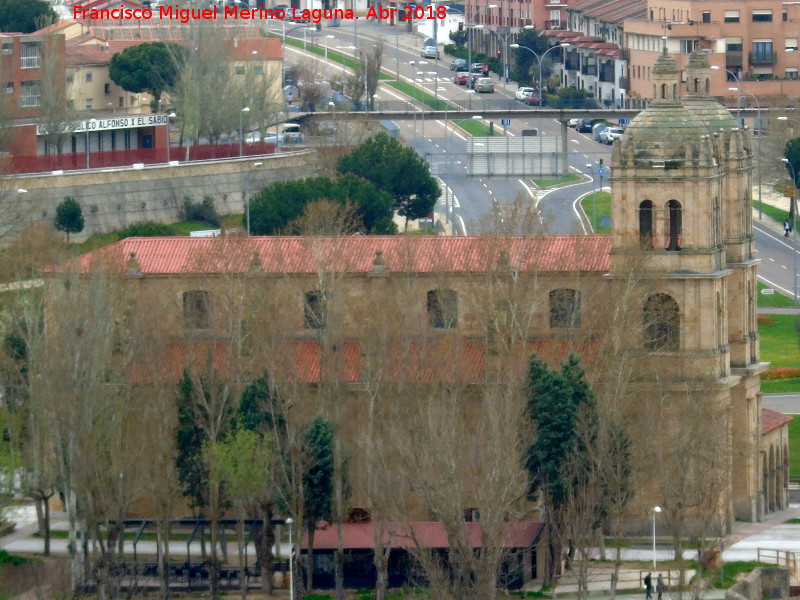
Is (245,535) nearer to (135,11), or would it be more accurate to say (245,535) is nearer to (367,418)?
(367,418)

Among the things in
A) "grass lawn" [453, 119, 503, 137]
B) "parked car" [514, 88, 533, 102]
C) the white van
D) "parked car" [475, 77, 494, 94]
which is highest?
"parked car" [475, 77, 494, 94]

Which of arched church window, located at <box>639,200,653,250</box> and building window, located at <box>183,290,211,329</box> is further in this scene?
arched church window, located at <box>639,200,653,250</box>

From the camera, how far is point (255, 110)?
153875 mm

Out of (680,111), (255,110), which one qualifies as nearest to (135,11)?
(255,110)

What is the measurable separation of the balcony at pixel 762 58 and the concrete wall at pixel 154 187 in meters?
43.1

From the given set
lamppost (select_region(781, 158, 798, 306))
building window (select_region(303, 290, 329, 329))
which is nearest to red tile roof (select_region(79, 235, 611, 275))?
building window (select_region(303, 290, 329, 329))

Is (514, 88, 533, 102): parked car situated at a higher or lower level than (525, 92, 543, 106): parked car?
higher

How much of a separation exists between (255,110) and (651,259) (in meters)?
64.2

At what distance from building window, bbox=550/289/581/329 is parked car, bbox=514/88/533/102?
3834 inches

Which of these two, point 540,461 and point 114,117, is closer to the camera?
point 540,461

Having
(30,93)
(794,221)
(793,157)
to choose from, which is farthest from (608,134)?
(30,93)

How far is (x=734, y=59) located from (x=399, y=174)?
5333 cm

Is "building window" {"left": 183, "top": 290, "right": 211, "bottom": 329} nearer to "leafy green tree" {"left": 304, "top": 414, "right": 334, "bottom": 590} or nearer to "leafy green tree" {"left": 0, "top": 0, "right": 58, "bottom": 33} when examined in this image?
"leafy green tree" {"left": 304, "top": 414, "right": 334, "bottom": 590}

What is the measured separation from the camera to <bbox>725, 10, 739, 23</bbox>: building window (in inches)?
7283
